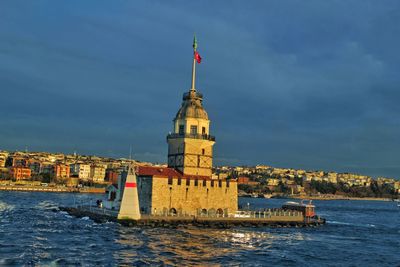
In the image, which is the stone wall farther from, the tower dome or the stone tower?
the tower dome

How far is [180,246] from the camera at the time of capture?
38.6m

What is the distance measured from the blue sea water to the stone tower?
10378mm

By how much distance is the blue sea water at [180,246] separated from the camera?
33.1m

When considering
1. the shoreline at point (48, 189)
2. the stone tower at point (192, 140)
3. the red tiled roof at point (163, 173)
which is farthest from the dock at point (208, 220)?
the shoreline at point (48, 189)

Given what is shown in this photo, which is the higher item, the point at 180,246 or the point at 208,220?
the point at 208,220

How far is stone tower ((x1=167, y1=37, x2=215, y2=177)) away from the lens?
58156 millimetres

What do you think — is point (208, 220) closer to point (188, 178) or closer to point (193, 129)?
point (188, 178)

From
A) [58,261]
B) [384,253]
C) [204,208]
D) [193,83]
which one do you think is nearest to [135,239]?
[58,261]

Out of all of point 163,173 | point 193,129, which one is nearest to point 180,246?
point 163,173

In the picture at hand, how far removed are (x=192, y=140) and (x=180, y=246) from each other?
21.0m

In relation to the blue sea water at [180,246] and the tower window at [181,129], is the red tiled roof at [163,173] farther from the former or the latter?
the blue sea water at [180,246]

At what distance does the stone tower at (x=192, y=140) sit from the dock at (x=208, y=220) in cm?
667

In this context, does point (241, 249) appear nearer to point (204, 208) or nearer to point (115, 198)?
point (204, 208)

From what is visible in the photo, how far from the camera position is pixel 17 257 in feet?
105
